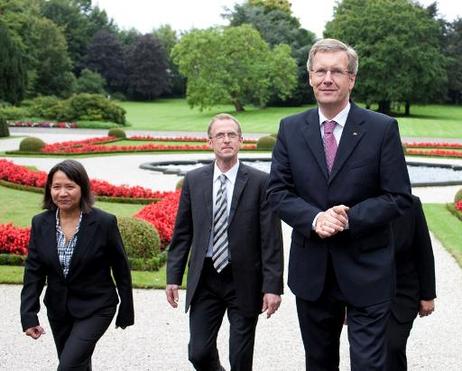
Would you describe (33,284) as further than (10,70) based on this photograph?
No

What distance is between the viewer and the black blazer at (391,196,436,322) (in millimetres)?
4078

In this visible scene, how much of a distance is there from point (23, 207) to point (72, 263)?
33.8 ft

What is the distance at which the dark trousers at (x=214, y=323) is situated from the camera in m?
4.23

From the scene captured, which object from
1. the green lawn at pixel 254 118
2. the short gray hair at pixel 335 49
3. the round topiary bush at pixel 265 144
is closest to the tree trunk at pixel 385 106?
the green lawn at pixel 254 118

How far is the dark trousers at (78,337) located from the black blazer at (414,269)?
1.64 metres

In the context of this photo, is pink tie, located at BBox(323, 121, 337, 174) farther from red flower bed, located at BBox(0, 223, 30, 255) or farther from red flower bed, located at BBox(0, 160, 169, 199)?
red flower bed, located at BBox(0, 160, 169, 199)

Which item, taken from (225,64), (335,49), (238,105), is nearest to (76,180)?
(335,49)

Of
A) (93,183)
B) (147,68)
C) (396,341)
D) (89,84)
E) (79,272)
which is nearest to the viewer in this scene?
(79,272)

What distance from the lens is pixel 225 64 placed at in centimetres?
5622

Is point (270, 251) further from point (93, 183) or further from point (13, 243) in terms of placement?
point (93, 183)

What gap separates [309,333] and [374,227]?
0.66 m

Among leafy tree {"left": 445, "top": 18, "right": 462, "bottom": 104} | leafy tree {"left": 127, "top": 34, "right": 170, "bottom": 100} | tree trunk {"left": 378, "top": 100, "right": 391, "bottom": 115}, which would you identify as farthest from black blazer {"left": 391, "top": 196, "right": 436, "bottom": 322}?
leafy tree {"left": 127, "top": 34, "right": 170, "bottom": 100}

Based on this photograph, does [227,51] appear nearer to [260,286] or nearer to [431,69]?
[431,69]

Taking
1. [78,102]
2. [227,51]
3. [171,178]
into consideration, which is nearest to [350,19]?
[227,51]
